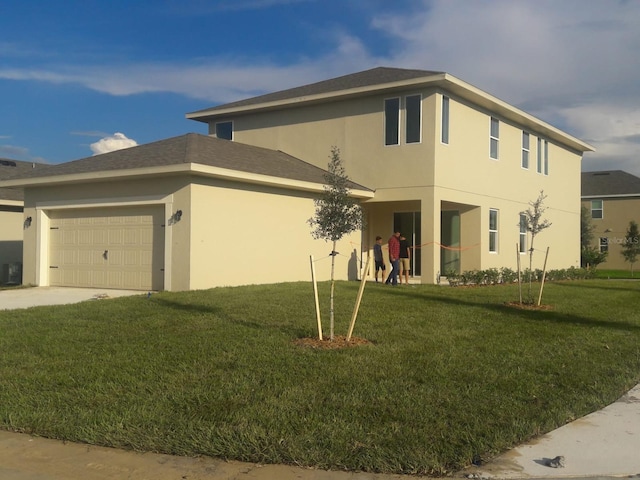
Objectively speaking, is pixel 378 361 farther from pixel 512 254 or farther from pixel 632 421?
pixel 512 254

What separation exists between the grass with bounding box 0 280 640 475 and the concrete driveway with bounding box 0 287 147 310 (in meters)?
2.09

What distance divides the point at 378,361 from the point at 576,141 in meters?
23.7

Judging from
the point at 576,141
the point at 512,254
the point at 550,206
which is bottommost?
the point at 512,254

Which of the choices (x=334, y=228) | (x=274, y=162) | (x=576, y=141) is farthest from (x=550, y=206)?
(x=334, y=228)

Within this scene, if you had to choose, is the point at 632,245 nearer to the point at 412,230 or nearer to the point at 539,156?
the point at 539,156

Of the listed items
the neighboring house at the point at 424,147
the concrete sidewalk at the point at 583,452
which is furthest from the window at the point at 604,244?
the concrete sidewalk at the point at 583,452

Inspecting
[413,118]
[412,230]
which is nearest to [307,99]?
[413,118]

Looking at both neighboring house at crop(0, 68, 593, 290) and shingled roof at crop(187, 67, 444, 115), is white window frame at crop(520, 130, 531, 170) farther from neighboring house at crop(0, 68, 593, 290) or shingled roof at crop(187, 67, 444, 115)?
shingled roof at crop(187, 67, 444, 115)

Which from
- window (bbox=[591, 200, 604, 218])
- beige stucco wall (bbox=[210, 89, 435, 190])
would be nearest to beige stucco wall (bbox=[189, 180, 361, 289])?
beige stucco wall (bbox=[210, 89, 435, 190])

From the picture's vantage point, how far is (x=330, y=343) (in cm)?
842

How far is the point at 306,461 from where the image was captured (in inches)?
186

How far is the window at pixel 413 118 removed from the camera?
18734 millimetres

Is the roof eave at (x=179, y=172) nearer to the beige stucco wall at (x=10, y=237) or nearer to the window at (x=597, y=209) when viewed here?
the beige stucco wall at (x=10, y=237)

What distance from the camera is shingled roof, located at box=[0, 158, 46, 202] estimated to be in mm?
23630
